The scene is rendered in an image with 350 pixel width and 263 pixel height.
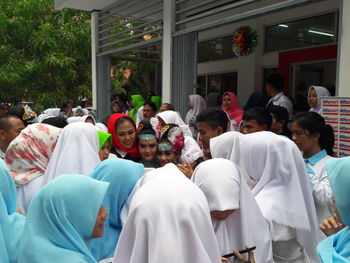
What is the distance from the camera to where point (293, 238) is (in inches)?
85.3

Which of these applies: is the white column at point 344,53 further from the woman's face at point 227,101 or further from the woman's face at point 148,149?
the woman's face at point 227,101

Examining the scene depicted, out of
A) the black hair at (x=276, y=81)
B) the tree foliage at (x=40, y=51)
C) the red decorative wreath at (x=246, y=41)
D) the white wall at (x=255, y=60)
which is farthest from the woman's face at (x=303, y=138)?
the tree foliage at (x=40, y=51)

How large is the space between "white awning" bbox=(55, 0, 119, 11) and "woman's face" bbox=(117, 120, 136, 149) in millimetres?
5697

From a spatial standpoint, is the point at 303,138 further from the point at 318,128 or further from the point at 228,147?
the point at 228,147

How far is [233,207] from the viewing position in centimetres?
168

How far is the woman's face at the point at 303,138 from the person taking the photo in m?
2.80

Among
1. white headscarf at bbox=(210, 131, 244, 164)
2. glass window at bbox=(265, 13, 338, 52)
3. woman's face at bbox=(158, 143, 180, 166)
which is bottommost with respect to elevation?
woman's face at bbox=(158, 143, 180, 166)

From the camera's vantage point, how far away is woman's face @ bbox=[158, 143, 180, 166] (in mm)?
3035

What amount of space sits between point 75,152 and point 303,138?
1.81 m

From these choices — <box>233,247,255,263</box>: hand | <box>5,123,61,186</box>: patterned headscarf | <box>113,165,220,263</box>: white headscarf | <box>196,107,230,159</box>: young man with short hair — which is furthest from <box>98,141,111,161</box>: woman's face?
<box>113,165,220,263</box>: white headscarf

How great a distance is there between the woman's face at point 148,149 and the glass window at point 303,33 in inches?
197

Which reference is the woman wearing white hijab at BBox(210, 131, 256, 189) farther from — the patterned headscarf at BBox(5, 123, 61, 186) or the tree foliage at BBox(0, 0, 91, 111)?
the tree foliage at BBox(0, 0, 91, 111)

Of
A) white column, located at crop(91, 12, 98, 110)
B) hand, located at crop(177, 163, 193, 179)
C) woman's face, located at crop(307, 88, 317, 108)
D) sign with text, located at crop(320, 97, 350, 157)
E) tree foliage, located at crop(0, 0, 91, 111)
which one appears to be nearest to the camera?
hand, located at crop(177, 163, 193, 179)

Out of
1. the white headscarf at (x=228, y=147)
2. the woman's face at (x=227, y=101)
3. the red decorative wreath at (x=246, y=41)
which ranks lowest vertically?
the white headscarf at (x=228, y=147)
